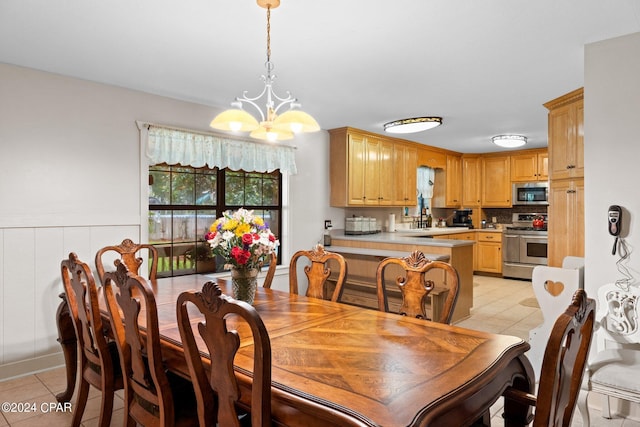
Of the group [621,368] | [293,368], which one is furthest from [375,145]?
[293,368]

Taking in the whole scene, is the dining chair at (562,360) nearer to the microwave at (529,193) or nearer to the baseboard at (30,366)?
the baseboard at (30,366)

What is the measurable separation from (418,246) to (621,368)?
2.58 meters

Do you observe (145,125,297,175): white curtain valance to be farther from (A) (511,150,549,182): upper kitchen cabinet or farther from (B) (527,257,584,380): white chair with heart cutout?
(A) (511,150,549,182): upper kitchen cabinet

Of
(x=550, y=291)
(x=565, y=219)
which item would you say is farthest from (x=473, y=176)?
(x=550, y=291)

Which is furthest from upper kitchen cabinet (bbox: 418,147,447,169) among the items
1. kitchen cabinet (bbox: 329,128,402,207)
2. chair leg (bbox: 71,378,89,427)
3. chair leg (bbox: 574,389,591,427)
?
chair leg (bbox: 71,378,89,427)

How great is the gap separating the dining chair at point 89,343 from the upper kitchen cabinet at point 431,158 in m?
5.31

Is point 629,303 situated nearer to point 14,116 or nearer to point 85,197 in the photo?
point 85,197

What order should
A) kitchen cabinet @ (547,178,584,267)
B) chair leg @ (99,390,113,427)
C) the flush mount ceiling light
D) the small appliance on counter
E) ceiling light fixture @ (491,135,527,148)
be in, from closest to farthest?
1. chair leg @ (99,390,113,427)
2. kitchen cabinet @ (547,178,584,267)
3. the flush mount ceiling light
4. ceiling light fixture @ (491,135,527,148)
5. the small appliance on counter

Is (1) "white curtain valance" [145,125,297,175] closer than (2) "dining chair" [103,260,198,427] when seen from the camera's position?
No

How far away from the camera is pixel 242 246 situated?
7.07 ft

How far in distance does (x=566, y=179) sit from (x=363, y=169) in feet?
8.10

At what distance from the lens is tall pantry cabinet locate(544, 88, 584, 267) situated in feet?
11.2

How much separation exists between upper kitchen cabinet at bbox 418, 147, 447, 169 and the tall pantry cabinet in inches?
109

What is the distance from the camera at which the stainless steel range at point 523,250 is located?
6.68m
